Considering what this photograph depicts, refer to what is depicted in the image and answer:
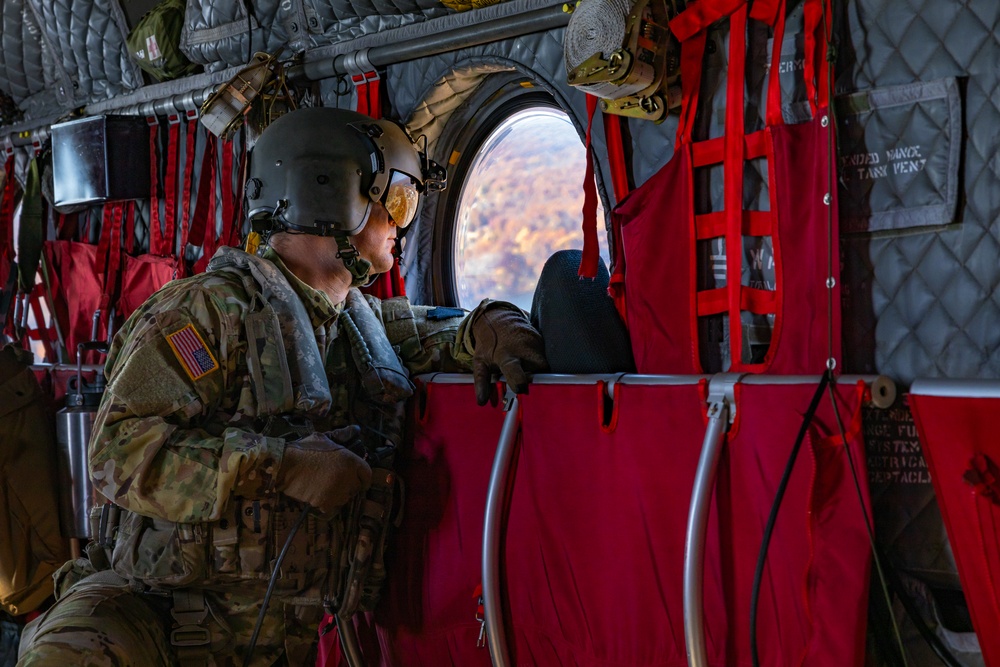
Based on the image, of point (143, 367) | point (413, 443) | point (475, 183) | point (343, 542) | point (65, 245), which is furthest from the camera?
point (65, 245)

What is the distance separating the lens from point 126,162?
421cm

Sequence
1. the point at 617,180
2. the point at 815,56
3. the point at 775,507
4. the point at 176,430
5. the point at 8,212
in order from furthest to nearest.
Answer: the point at 8,212 → the point at 617,180 → the point at 176,430 → the point at 815,56 → the point at 775,507

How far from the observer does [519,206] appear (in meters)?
3.36

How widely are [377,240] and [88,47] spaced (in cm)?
255

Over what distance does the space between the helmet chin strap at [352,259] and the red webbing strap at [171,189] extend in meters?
1.81

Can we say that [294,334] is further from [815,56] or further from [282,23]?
[282,23]

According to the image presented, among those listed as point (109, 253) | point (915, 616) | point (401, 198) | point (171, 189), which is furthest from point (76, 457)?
point (915, 616)

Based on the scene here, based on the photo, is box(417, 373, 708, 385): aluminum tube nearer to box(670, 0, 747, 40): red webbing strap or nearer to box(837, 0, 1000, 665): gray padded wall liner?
box(837, 0, 1000, 665): gray padded wall liner

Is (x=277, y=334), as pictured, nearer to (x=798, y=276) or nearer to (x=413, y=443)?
(x=413, y=443)

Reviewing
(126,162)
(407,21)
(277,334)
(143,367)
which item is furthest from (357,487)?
(126,162)

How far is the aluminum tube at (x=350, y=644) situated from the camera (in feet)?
8.33

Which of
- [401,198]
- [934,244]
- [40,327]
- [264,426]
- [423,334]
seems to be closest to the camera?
[934,244]

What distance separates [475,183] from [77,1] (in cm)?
229

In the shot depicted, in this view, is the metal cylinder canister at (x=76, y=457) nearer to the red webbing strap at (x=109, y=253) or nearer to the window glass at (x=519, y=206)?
the red webbing strap at (x=109, y=253)
